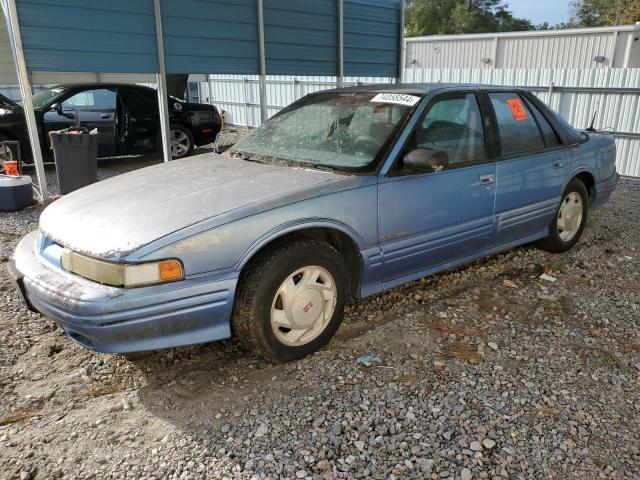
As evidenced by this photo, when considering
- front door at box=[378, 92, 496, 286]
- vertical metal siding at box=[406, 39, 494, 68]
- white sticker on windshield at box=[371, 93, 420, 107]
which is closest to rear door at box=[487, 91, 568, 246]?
front door at box=[378, 92, 496, 286]

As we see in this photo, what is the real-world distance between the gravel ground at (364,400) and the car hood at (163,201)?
31.3 inches

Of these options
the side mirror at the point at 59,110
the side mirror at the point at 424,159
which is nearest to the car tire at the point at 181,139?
the side mirror at the point at 59,110

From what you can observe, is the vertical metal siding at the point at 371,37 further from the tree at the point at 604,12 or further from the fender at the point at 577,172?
the tree at the point at 604,12

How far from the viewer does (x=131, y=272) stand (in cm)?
242

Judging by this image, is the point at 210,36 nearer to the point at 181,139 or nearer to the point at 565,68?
the point at 181,139

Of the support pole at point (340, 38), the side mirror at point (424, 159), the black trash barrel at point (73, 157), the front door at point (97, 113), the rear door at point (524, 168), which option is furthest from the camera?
the front door at point (97, 113)

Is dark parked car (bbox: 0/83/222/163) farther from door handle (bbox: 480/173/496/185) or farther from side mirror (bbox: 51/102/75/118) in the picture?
door handle (bbox: 480/173/496/185)

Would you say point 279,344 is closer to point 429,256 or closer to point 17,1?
point 429,256

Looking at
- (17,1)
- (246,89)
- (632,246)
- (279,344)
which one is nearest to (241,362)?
(279,344)

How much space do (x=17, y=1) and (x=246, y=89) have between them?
1126cm

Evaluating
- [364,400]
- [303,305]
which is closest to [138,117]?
[303,305]

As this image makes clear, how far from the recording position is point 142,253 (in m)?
2.42

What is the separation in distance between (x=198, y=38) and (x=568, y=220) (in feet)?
16.8

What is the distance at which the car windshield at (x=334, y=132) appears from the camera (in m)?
3.35
